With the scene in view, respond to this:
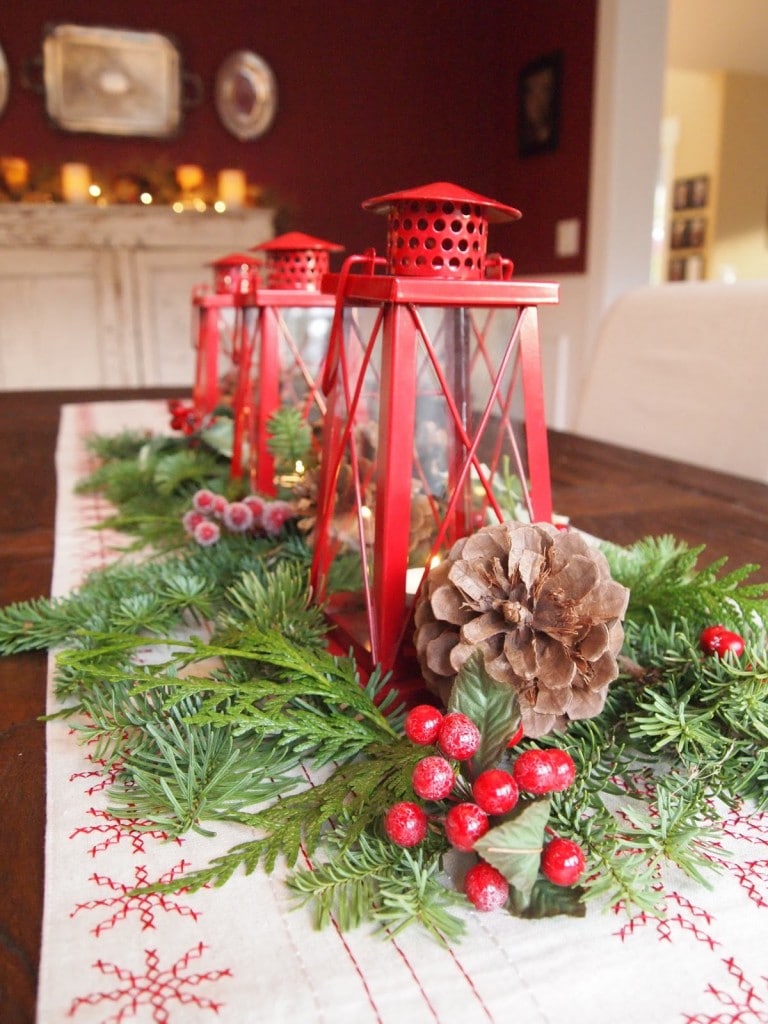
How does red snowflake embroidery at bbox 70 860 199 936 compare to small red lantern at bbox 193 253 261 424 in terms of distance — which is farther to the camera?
small red lantern at bbox 193 253 261 424

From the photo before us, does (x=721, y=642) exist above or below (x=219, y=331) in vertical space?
below

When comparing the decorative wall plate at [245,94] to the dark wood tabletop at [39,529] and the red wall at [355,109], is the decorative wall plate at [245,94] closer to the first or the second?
the red wall at [355,109]

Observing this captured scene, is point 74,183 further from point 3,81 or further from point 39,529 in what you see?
point 39,529

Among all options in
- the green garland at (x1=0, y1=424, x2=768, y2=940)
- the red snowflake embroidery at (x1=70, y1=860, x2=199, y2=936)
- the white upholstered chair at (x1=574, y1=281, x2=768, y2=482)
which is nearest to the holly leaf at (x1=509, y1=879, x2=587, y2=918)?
the green garland at (x1=0, y1=424, x2=768, y2=940)

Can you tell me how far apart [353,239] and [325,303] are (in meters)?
3.53

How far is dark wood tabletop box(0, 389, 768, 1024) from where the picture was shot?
0.29 m

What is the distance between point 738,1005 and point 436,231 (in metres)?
0.33

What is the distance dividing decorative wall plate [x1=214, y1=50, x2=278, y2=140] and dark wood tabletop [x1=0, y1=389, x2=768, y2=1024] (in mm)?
2684

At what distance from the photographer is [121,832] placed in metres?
0.33

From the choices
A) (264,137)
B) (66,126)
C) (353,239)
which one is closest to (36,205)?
(66,126)

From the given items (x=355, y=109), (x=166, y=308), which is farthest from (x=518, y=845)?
(x=355, y=109)

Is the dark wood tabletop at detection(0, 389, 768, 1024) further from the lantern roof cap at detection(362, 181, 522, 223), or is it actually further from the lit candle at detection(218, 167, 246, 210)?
the lit candle at detection(218, 167, 246, 210)

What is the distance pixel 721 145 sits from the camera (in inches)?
235

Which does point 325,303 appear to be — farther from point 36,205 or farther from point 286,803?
point 36,205
